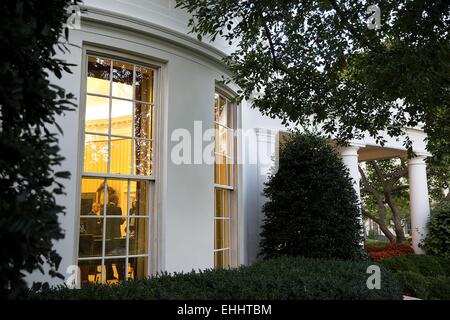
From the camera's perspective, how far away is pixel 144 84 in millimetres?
5762

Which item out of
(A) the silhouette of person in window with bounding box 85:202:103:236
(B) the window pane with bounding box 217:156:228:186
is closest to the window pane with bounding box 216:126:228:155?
(B) the window pane with bounding box 217:156:228:186

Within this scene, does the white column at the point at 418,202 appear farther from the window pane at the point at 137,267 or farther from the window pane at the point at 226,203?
the window pane at the point at 137,267

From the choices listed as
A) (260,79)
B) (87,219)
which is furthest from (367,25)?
(87,219)

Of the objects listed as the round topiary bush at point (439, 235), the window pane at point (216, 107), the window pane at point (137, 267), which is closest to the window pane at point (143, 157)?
the window pane at point (137, 267)

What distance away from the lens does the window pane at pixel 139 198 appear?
5422mm

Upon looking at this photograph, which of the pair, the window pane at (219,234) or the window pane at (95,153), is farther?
the window pane at (219,234)

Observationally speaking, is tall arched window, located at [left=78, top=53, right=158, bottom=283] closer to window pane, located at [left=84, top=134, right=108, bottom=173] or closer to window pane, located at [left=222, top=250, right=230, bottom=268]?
window pane, located at [left=84, top=134, right=108, bottom=173]

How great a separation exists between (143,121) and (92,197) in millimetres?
1250

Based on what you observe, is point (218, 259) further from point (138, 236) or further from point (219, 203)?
point (138, 236)

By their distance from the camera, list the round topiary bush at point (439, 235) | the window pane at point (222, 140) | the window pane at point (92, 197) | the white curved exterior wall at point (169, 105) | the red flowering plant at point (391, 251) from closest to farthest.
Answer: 1. the white curved exterior wall at point (169, 105)
2. the window pane at point (92, 197)
3. the window pane at point (222, 140)
4. the round topiary bush at point (439, 235)
5. the red flowering plant at point (391, 251)

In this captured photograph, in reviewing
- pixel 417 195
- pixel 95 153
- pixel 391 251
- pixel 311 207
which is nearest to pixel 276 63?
pixel 95 153

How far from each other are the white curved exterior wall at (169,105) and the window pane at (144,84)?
17cm

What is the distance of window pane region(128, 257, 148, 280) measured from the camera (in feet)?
17.4

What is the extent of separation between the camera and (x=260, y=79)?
20.2 feet
